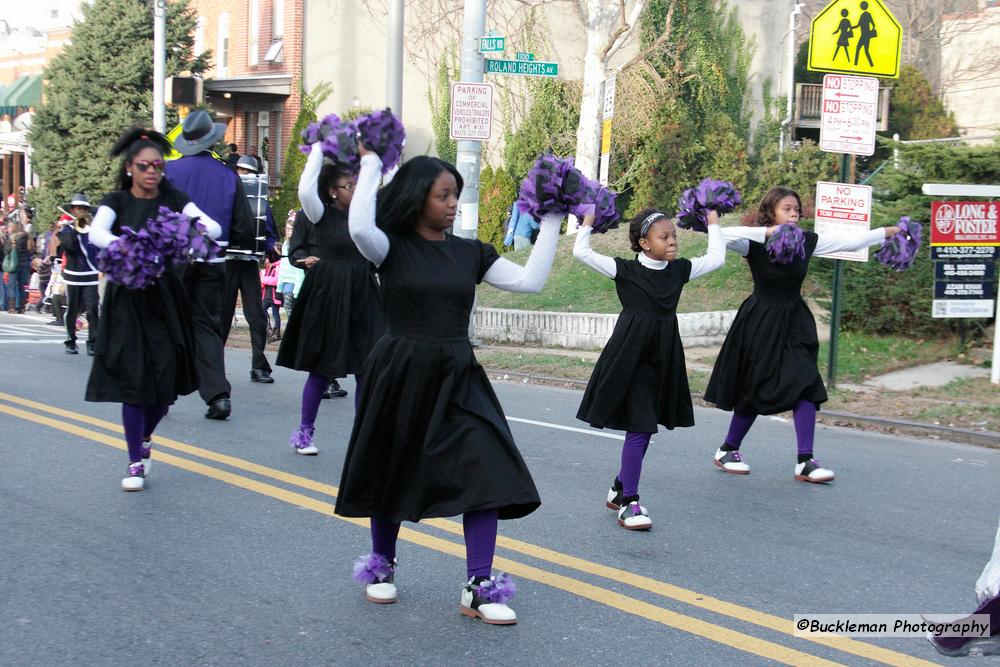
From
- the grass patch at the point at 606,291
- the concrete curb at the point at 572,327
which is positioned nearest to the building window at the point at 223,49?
the grass patch at the point at 606,291

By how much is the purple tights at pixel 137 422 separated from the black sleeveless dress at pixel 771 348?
141 inches

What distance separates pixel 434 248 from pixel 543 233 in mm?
459

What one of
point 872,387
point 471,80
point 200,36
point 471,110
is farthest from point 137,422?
point 200,36

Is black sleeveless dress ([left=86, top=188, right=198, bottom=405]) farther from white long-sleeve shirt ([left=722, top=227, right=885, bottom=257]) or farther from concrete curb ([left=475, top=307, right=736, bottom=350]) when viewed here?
concrete curb ([left=475, top=307, right=736, bottom=350])

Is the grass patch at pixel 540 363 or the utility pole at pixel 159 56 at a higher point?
the utility pole at pixel 159 56

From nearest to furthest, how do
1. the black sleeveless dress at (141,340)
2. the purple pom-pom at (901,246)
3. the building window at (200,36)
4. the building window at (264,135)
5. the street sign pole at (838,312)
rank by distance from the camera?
the black sleeveless dress at (141,340), the purple pom-pom at (901,246), the street sign pole at (838,312), the building window at (264,135), the building window at (200,36)

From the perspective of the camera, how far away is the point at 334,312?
837 cm

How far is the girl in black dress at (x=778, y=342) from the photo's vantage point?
752 cm

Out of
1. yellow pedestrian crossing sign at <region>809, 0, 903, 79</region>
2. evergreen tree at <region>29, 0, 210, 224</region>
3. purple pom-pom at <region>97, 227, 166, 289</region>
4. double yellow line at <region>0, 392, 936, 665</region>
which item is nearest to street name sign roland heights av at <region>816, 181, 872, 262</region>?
yellow pedestrian crossing sign at <region>809, 0, 903, 79</region>

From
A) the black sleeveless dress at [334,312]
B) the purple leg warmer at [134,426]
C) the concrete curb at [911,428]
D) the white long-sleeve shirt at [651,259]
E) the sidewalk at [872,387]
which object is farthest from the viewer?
the sidewalk at [872,387]

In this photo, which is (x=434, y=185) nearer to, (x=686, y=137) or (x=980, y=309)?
(x=980, y=309)

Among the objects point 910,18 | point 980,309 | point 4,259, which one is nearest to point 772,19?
point 910,18

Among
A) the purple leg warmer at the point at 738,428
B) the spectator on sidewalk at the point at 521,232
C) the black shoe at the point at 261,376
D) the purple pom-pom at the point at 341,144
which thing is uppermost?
the purple pom-pom at the point at 341,144

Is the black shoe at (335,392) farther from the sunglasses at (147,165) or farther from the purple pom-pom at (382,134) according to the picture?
the purple pom-pom at (382,134)
